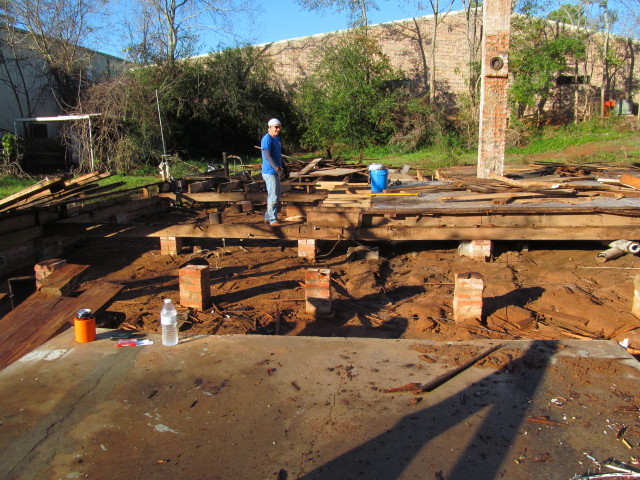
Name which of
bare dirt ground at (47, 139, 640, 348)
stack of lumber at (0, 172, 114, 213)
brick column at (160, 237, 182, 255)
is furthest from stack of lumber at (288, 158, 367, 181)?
stack of lumber at (0, 172, 114, 213)

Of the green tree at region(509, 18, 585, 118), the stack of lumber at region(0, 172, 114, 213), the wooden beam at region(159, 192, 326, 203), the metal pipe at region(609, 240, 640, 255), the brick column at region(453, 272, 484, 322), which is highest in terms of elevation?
the green tree at region(509, 18, 585, 118)

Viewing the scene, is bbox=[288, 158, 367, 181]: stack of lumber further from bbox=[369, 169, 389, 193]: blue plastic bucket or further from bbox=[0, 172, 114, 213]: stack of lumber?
bbox=[0, 172, 114, 213]: stack of lumber

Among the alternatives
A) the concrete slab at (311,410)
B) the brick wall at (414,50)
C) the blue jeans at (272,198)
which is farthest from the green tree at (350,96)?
the concrete slab at (311,410)

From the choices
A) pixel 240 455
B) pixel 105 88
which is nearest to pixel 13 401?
pixel 240 455

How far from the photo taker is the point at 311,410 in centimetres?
281

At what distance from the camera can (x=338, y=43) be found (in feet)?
78.5

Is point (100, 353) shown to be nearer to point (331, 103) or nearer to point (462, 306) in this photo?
Answer: point (462, 306)

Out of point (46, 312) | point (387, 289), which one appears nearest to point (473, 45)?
point (387, 289)

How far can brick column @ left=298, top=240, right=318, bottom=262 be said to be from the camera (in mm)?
7485

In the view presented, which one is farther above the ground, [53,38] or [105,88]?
[53,38]

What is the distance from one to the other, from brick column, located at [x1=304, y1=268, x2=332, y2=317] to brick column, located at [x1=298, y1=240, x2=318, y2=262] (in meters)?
2.06

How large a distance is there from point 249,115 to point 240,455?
2144 cm

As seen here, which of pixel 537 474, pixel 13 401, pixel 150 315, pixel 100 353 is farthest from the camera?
pixel 150 315

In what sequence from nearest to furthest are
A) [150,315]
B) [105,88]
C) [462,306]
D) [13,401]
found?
[13,401] → [462,306] → [150,315] → [105,88]
